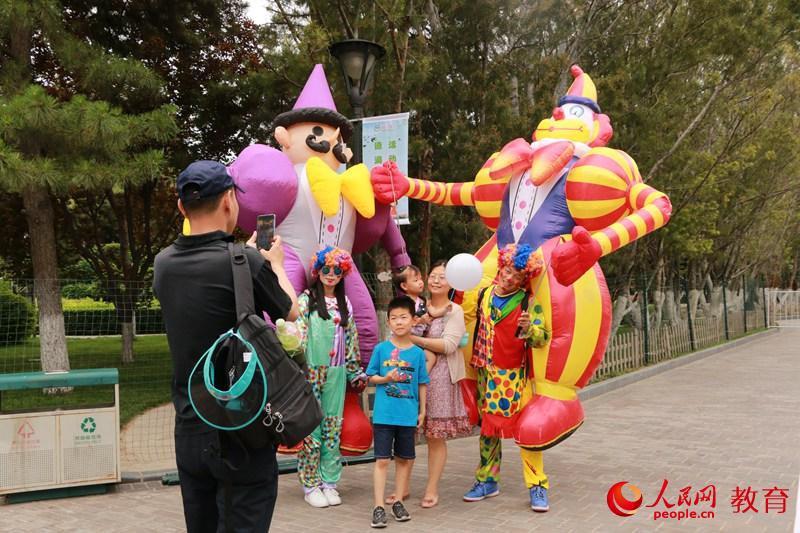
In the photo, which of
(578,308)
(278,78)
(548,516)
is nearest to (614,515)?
(548,516)

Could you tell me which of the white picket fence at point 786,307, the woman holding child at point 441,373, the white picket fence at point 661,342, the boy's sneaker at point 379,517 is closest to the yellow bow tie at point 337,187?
the woman holding child at point 441,373

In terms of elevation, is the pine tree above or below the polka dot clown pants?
above

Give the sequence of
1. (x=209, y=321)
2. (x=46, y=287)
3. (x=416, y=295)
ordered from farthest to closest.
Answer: (x=46, y=287)
(x=416, y=295)
(x=209, y=321)

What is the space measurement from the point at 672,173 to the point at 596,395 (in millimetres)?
4462

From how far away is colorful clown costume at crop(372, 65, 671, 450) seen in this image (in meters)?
4.56

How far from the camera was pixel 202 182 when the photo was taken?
238 centimetres

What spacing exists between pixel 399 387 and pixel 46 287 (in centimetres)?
551

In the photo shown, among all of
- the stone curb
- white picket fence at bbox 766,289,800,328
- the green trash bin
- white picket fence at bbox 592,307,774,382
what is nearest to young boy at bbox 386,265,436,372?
the stone curb

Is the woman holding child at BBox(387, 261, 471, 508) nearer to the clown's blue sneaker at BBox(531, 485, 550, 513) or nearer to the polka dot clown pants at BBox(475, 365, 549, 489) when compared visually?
the polka dot clown pants at BBox(475, 365, 549, 489)

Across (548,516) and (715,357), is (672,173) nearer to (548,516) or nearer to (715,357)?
(715,357)

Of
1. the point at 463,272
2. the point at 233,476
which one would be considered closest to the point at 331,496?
the point at 463,272

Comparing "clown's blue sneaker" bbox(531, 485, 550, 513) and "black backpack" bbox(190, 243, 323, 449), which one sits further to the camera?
"clown's blue sneaker" bbox(531, 485, 550, 513)

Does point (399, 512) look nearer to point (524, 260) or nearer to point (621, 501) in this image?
→ point (621, 501)

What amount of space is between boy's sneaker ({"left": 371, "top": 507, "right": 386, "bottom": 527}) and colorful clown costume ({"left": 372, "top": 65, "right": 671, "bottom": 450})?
1038 mm
